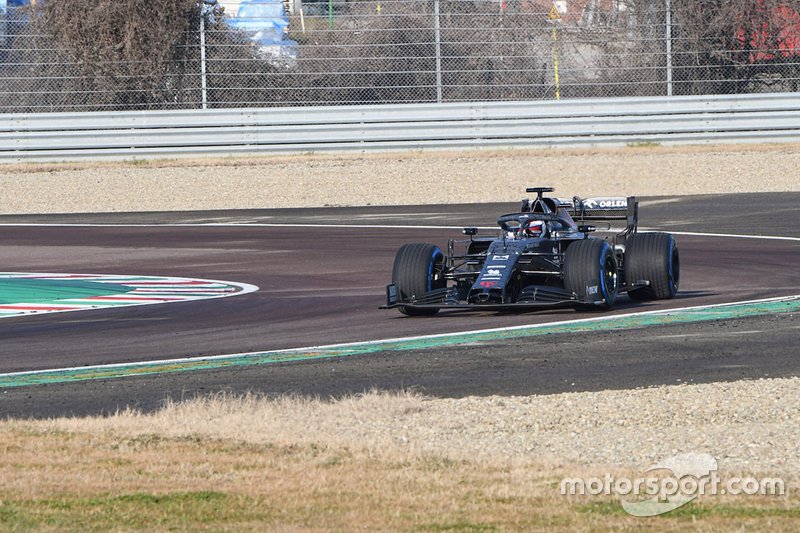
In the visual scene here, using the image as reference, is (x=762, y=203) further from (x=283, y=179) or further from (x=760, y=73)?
(x=283, y=179)

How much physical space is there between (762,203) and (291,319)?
12.8 metres

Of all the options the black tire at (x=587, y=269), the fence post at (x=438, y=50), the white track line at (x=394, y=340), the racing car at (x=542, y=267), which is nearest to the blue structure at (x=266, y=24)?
the fence post at (x=438, y=50)

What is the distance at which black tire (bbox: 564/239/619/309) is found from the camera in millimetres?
12359

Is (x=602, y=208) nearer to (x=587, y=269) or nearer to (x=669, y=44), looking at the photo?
(x=587, y=269)

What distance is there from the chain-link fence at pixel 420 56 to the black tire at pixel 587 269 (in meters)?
17.0

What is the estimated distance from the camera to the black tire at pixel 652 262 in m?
13.5

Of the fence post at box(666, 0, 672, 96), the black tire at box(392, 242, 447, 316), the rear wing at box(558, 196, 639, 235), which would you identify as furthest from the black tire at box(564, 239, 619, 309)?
the fence post at box(666, 0, 672, 96)

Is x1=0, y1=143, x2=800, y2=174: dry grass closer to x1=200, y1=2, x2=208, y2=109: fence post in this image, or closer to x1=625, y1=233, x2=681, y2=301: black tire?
x1=200, y1=2, x2=208, y2=109: fence post

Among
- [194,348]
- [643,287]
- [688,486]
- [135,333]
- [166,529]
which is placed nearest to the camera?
[166,529]

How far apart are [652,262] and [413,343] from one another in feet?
10.6

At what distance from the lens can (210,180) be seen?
91.0ft

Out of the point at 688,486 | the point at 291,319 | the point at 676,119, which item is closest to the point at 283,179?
the point at 676,119

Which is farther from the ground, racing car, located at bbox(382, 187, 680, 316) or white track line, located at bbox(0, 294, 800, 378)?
racing car, located at bbox(382, 187, 680, 316)

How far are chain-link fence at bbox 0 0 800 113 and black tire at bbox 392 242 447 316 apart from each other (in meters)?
16.4
